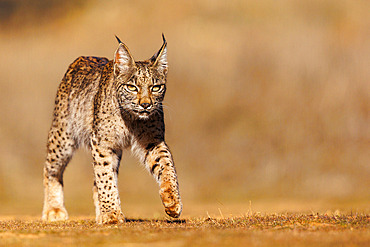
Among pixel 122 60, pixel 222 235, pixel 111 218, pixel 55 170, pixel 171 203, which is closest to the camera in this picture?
pixel 222 235

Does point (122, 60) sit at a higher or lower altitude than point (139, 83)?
higher

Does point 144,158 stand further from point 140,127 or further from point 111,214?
point 111,214

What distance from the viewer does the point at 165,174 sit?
7.13m

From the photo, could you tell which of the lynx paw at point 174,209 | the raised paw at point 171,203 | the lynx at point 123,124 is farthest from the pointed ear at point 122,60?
the lynx paw at point 174,209

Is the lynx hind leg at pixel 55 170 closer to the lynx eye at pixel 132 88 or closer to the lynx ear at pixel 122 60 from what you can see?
the lynx ear at pixel 122 60

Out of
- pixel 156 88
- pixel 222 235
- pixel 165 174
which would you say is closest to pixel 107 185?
pixel 165 174

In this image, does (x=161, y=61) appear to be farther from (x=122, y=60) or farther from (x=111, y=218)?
(x=111, y=218)

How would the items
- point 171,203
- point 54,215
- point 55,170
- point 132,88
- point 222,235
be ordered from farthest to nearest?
point 55,170, point 54,215, point 132,88, point 171,203, point 222,235

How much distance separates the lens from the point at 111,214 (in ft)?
23.4

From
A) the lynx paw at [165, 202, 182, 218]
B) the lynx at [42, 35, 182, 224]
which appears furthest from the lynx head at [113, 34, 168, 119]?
the lynx paw at [165, 202, 182, 218]

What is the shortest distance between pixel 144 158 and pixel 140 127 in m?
0.42

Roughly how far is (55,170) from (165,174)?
2.57 meters

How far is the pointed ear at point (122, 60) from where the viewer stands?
7.38 m

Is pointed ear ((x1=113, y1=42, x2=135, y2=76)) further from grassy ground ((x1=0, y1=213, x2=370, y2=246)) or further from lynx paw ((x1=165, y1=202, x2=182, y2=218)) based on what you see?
grassy ground ((x1=0, y1=213, x2=370, y2=246))
